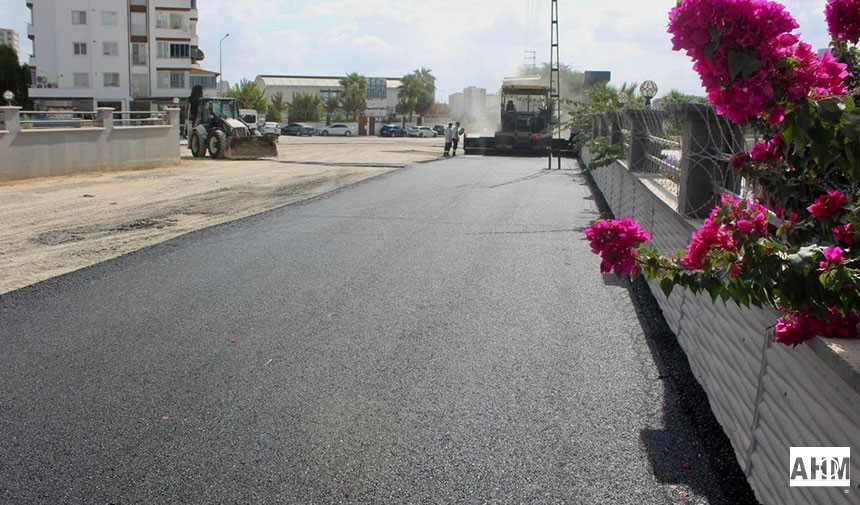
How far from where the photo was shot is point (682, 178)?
7.47 meters

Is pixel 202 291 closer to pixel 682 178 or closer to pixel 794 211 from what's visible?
pixel 682 178

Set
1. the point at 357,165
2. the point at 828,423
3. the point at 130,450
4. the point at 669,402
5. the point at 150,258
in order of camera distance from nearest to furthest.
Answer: the point at 828,423, the point at 130,450, the point at 669,402, the point at 150,258, the point at 357,165

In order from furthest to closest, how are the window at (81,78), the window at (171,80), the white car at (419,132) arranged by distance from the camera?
the white car at (419,132)
the window at (171,80)
the window at (81,78)

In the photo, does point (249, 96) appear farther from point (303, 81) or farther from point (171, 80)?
point (303, 81)

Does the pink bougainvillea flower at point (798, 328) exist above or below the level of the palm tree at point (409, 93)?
below

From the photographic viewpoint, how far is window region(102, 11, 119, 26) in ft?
274

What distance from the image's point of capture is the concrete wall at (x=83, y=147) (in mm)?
23531

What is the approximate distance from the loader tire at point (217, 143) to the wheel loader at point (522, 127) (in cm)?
1284

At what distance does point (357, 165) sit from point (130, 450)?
92.3ft

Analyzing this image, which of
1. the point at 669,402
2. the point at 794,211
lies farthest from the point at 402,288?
the point at 794,211

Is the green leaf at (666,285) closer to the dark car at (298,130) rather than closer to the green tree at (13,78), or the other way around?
the dark car at (298,130)

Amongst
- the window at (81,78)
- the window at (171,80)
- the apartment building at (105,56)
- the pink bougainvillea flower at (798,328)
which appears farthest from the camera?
the window at (171,80)

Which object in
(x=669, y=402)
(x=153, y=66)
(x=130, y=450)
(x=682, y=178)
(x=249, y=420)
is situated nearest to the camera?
(x=130, y=450)

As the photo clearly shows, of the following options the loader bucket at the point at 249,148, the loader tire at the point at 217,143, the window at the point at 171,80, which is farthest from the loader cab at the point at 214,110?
the window at the point at 171,80
